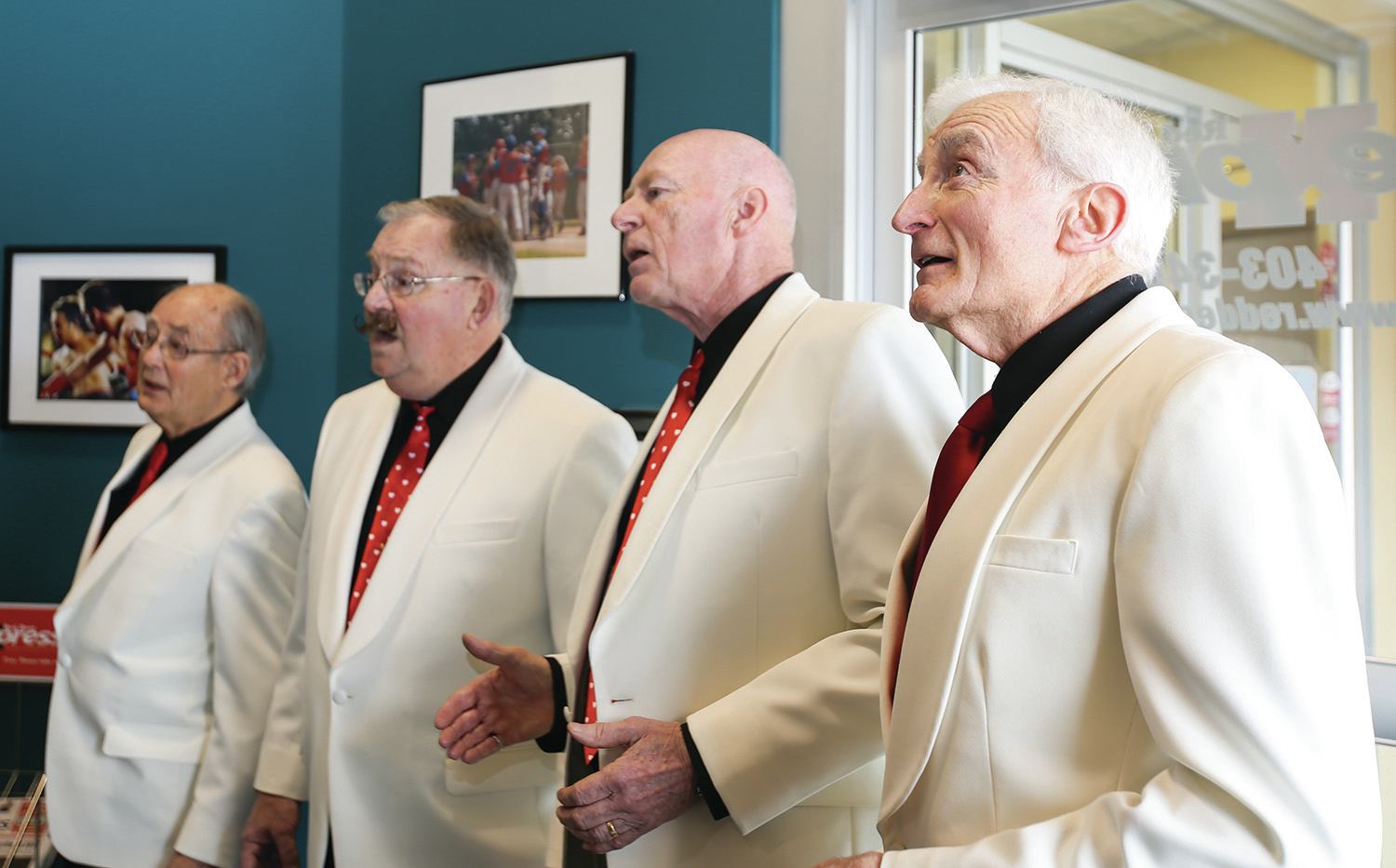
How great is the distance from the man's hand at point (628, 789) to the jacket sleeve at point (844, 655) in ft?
0.16

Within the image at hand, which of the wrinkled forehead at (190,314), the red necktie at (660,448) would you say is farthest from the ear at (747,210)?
the wrinkled forehead at (190,314)

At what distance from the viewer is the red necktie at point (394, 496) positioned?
2439 millimetres

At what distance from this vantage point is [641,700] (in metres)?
1.85

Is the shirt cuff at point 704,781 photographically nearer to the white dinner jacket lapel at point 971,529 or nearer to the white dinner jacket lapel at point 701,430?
the white dinner jacket lapel at point 701,430

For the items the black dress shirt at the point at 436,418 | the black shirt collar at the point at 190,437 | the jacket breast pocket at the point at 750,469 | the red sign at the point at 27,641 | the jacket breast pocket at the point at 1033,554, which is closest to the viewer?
the jacket breast pocket at the point at 1033,554

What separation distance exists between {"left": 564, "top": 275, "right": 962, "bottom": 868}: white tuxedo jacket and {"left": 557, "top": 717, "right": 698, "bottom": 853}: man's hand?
1.9 inches

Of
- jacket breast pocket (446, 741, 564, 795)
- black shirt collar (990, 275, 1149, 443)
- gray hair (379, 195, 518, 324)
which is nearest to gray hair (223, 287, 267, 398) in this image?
gray hair (379, 195, 518, 324)

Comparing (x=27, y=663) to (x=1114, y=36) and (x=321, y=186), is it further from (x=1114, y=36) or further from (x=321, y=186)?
(x=1114, y=36)

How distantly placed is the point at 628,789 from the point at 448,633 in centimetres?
74

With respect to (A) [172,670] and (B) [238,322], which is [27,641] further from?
(B) [238,322]

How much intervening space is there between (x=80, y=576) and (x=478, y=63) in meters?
1.62

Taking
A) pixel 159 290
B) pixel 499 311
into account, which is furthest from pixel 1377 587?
pixel 159 290

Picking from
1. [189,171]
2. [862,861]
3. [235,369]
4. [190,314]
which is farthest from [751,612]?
[189,171]

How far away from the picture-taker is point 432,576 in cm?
235
